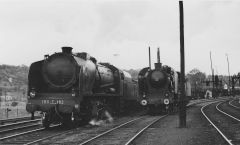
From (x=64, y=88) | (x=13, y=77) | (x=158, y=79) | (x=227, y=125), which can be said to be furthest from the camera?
(x=13, y=77)

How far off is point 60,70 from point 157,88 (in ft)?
32.2

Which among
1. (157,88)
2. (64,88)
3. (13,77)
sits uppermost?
(13,77)

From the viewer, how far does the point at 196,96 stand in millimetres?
70312

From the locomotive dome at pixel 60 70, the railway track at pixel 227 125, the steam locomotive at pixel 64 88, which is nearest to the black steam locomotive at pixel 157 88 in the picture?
the railway track at pixel 227 125

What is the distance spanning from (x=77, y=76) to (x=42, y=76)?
5.72ft

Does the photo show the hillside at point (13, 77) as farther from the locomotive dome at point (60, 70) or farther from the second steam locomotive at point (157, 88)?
the locomotive dome at point (60, 70)

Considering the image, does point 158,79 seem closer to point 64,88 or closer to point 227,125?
point 227,125

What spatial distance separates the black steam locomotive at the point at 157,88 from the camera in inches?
920

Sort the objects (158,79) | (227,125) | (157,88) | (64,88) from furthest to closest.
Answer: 1. (157,88)
2. (158,79)
3. (227,125)
4. (64,88)

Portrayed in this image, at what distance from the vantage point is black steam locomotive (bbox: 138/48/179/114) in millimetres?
23359

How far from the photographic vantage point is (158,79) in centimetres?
2358

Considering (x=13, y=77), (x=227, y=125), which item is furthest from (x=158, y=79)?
(x=13, y=77)

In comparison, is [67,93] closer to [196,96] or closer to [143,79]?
[143,79]

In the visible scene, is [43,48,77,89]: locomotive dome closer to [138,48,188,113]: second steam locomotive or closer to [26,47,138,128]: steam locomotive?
[26,47,138,128]: steam locomotive
